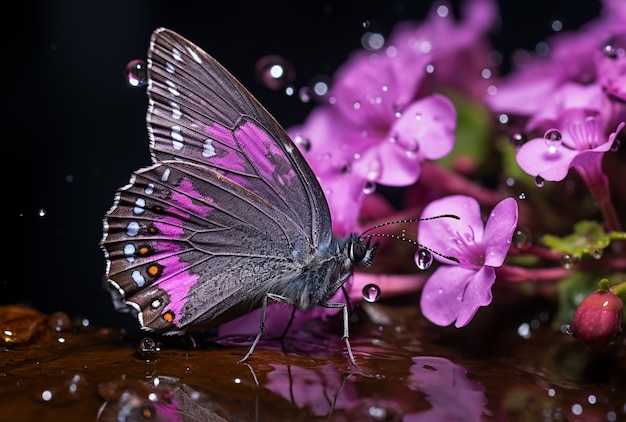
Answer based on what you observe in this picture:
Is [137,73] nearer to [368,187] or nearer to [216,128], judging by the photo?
[216,128]

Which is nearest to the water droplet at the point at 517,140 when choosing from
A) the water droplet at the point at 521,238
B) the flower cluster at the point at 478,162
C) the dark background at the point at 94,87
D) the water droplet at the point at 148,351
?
the flower cluster at the point at 478,162

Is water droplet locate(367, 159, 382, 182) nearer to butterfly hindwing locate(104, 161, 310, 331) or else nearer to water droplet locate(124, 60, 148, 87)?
→ butterfly hindwing locate(104, 161, 310, 331)

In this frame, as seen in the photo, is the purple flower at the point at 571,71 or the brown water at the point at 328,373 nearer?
the brown water at the point at 328,373

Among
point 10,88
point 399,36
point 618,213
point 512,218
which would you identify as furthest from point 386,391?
point 10,88

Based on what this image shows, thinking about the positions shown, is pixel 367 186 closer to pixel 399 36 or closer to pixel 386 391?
pixel 386 391

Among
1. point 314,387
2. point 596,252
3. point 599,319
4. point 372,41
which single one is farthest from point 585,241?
point 372,41

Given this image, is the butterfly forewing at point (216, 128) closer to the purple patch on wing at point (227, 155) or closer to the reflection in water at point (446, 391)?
the purple patch on wing at point (227, 155)
